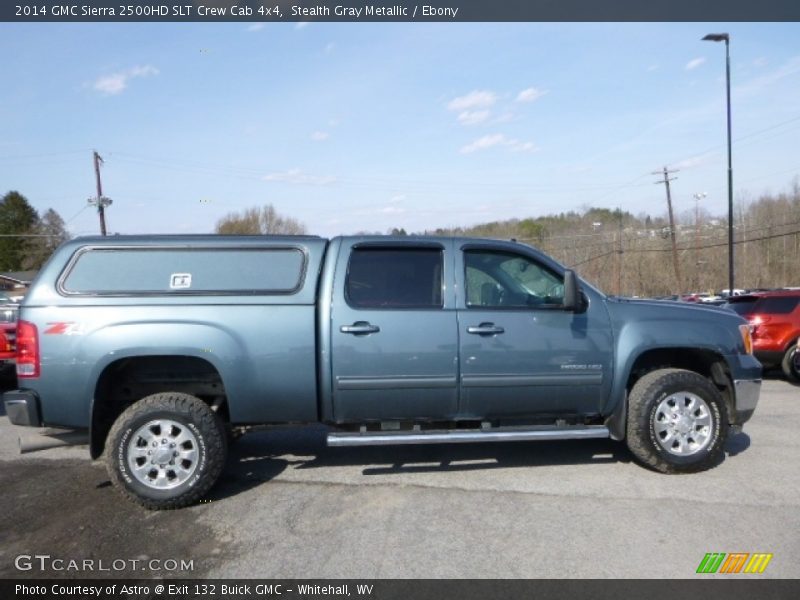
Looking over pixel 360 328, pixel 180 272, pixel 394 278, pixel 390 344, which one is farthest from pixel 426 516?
pixel 180 272

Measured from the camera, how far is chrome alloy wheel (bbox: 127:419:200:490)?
4.07 m

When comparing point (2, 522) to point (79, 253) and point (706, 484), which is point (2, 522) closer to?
point (79, 253)

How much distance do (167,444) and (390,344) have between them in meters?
1.83

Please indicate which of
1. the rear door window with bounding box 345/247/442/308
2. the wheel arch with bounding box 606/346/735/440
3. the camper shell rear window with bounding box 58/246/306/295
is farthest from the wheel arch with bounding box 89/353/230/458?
the wheel arch with bounding box 606/346/735/440

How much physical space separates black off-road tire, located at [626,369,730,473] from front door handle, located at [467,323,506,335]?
131 cm

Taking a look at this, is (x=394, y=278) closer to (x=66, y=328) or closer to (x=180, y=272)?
(x=180, y=272)

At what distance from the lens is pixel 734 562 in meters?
3.14

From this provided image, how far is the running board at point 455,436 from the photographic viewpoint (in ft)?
13.8

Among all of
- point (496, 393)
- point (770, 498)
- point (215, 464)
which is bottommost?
point (770, 498)

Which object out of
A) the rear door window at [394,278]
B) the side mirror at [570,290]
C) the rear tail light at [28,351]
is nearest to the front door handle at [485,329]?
the rear door window at [394,278]

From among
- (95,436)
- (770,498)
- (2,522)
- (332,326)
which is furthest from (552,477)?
(2,522)

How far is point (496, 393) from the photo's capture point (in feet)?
14.3

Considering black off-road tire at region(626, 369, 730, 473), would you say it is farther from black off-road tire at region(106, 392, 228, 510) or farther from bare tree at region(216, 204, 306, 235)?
bare tree at region(216, 204, 306, 235)

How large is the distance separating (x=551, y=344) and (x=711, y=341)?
1.42 metres
